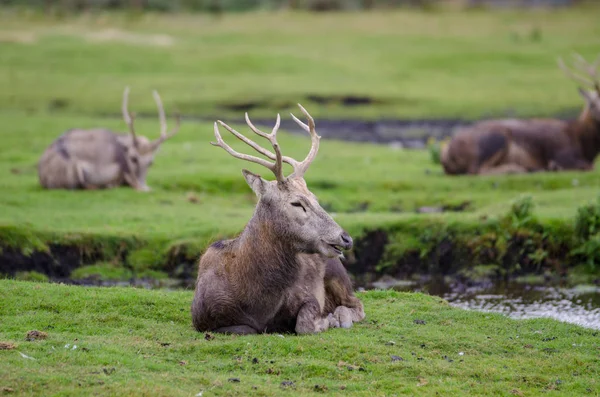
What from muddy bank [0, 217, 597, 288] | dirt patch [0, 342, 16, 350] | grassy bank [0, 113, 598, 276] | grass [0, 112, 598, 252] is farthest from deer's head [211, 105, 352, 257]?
grass [0, 112, 598, 252]

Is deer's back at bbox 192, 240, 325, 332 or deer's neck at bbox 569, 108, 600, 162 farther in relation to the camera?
deer's neck at bbox 569, 108, 600, 162

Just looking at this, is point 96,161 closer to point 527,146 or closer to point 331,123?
point 527,146

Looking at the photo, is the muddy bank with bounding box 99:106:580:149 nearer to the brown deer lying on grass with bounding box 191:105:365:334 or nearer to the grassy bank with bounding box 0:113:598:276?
the grassy bank with bounding box 0:113:598:276

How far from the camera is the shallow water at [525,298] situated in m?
14.9

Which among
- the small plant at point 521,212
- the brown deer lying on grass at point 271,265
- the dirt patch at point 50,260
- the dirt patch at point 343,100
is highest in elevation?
the brown deer lying on grass at point 271,265

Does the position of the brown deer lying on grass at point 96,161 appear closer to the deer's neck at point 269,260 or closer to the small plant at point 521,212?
the small plant at point 521,212

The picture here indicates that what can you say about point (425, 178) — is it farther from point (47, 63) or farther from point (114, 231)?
point (47, 63)

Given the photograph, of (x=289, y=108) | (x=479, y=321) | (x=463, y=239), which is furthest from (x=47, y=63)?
(x=479, y=321)

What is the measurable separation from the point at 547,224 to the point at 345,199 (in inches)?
218

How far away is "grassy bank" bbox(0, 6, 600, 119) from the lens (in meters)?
45.0

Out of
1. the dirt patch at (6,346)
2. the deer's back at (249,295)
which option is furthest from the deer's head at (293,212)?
the dirt patch at (6,346)

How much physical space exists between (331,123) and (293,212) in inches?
1154

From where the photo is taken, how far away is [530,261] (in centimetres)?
1759

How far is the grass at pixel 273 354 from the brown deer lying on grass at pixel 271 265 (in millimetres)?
353
